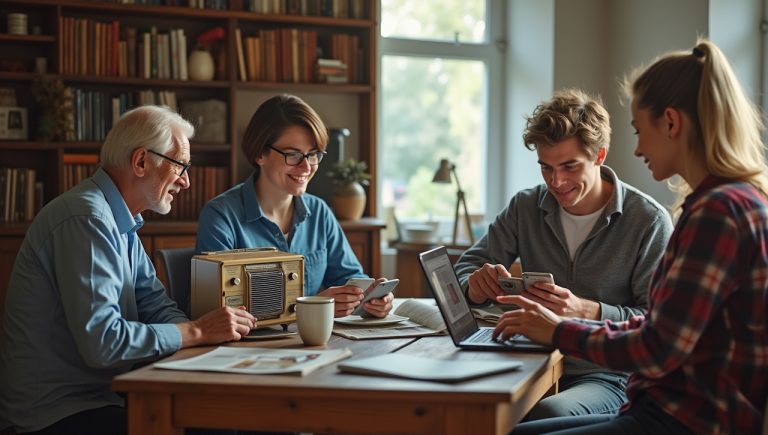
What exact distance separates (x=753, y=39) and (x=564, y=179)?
2.36 metres

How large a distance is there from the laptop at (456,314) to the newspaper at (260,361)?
0.85ft

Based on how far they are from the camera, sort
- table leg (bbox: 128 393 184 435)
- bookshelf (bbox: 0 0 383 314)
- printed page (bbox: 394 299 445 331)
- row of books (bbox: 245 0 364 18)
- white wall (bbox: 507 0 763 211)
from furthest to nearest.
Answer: row of books (bbox: 245 0 364 18) → bookshelf (bbox: 0 0 383 314) → white wall (bbox: 507 0 763 211) → printed page (bbox: 394 299 445 331) → table leg (bbox: 128 393 184 435)

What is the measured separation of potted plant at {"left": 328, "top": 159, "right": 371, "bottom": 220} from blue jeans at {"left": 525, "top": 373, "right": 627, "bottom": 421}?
8.02 ft

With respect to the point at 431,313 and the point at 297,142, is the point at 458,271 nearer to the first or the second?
the point at 431,313

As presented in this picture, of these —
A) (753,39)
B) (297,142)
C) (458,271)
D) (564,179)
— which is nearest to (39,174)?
(297,142)

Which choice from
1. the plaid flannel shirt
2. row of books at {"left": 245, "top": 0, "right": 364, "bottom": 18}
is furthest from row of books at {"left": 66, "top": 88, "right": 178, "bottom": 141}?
the plaid flannel shirt

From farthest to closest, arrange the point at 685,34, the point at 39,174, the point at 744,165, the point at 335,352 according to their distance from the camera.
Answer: the point at 39,174 < the point at 685,34 < the point at 335,352 < the point at 744,165

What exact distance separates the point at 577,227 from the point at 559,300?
1.56 ft

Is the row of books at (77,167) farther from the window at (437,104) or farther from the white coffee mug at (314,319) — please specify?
the white coffee mug at (314,319)

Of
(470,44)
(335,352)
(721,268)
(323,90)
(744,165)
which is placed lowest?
(335,352)

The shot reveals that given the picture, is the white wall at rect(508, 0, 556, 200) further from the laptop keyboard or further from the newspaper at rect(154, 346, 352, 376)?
the newspaper at rect(154, 346, 352, 376)

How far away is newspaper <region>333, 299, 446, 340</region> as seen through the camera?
7.05 feet

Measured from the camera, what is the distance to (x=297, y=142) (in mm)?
2768

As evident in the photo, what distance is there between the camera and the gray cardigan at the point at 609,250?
2.45 meters
